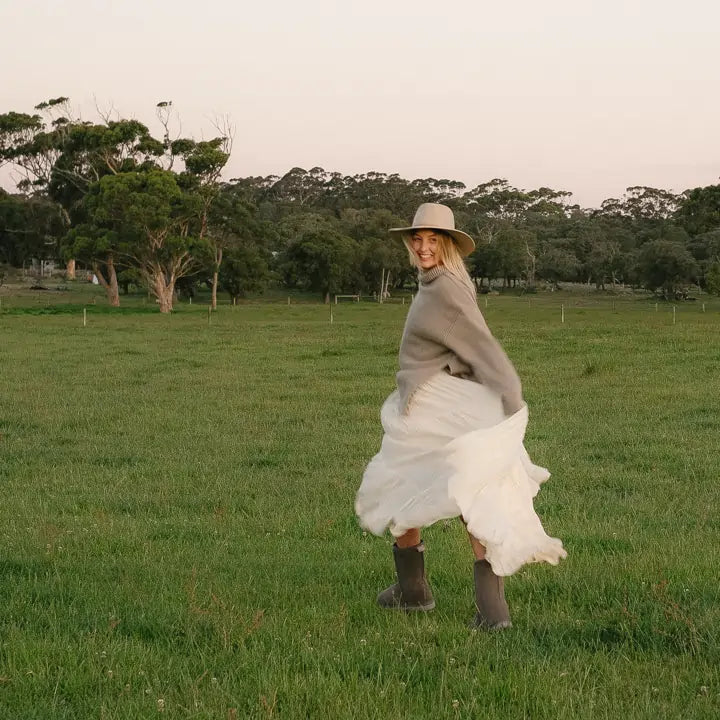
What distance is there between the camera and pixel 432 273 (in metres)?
5.51

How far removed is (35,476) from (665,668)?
7.69m

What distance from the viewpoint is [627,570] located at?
6.37 m

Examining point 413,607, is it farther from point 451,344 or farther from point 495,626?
point 451,344

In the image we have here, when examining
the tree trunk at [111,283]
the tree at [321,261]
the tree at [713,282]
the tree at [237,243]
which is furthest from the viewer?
the tree at [321,261]

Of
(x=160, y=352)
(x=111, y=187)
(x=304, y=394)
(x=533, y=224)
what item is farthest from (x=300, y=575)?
(x=533, y=224)

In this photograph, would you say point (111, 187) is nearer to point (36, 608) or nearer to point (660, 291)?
point (660, 291)

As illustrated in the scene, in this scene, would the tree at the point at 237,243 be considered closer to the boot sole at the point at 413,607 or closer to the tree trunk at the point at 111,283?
the tree trunk at the point at 111,283

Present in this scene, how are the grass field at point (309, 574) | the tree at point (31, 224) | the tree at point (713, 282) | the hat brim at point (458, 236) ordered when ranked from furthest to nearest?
the tree at point (31, 224) < the tree at point (713, 282) < the hat brim at point (458, 236) < the grass field at point (309, 574)

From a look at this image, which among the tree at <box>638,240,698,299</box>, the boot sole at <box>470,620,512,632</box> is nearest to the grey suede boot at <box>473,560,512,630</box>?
the boot sole at <box>470,620,512,632</box>

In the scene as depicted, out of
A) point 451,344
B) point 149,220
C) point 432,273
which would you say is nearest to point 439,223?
point 432,273

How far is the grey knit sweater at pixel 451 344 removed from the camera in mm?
5355

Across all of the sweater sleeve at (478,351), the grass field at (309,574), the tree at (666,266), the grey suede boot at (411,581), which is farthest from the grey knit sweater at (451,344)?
the tree at (666,266)

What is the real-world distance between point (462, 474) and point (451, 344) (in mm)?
711

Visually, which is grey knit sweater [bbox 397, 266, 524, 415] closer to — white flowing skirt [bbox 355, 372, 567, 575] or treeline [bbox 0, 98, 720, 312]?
white flowing skirt [bbox 355, 372, 567, 575]
